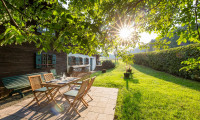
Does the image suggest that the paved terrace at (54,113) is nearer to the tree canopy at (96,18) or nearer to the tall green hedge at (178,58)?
the tree canopy at (96,18)

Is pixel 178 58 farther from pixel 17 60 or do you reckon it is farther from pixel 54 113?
pixel 17 60

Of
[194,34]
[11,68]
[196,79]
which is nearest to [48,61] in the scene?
[11,68]

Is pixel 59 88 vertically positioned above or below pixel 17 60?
below

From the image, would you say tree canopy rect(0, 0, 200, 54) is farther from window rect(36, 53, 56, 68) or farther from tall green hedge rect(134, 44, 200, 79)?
tall green hedge rect(134, 44, 200, 79)

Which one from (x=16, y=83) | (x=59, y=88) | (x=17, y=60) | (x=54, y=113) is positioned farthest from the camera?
(x=17, y=60)

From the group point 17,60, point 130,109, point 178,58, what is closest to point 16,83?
point 17,60

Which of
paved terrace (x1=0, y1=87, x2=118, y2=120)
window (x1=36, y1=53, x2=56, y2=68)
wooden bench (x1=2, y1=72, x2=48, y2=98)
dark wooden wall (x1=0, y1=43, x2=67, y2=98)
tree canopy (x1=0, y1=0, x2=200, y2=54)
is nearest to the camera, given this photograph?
tree canopy (x1=0, y1=0, x2=200, y2=54)

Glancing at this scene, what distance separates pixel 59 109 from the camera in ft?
9.77

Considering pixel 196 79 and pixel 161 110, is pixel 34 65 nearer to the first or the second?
pixel 161 110

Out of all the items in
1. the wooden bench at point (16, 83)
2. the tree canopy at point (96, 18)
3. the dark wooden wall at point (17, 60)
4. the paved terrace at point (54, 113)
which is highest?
the tree canopy at point (96, 18)

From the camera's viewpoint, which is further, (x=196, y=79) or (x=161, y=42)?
(x=196, y=79)

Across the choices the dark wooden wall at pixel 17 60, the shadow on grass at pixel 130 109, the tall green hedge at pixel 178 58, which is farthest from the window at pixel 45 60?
the tall green hedge at pixel 178 58

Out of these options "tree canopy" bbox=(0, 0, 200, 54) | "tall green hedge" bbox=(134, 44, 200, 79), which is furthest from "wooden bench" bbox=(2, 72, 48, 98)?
"tall green hedge" bbox=(134, 44, 200, 79)

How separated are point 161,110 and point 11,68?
6.91 m
